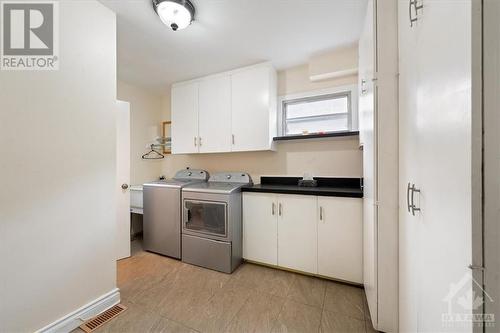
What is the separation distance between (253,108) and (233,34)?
80cm

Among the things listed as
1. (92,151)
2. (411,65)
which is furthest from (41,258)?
(411,65)

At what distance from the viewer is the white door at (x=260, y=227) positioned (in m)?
2.14

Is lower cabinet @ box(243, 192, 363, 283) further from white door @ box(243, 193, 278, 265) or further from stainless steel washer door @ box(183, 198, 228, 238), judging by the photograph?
stainless steel washer door @ box(183, 198, 228, 238)

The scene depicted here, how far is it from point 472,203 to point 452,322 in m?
0.42

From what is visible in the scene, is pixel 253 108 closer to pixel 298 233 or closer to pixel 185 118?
pixel 185 118

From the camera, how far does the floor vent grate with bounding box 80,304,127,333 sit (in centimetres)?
139

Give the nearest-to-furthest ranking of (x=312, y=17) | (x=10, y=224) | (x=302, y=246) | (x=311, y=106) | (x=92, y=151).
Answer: (x=10, y=224), (x=92, y=151), (x=312, y=17), (x=302, y=246), (x=311, y=106)

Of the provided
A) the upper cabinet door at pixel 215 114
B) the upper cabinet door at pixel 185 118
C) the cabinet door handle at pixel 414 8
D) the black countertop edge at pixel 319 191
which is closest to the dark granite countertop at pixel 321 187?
the black countertop edge at pixel 319 191

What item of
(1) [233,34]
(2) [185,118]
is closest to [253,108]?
(1) [233,34]

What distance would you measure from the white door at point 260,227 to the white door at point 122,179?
5.05 ft

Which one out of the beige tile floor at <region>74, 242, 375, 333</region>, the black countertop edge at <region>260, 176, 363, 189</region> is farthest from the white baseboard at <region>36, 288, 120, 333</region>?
the black countertop edge at <region>260, 176, 363, 189</region>

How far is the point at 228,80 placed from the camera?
2562 mm

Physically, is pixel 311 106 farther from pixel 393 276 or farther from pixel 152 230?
pixel 152 230

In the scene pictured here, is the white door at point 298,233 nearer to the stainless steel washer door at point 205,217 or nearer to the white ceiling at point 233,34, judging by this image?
the stainless steel washer door at point 205,217
